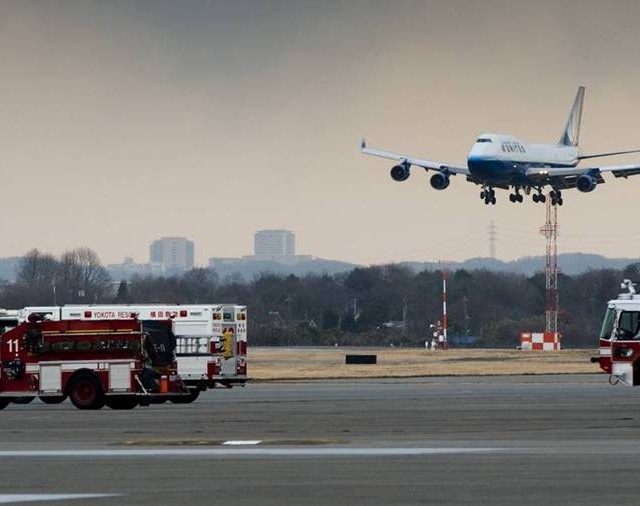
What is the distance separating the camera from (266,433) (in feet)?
96.5

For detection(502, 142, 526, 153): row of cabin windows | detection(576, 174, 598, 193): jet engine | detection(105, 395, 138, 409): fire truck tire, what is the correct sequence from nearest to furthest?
1. detection(105, 395, 138, 409): fire truck tire
2. detection(576, 174, 598, 193): jet engine
3. detection(502, 142, 526, 153): row of cabin windows

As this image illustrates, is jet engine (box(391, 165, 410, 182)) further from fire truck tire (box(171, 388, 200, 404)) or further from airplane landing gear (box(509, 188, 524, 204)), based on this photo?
fire truck tire (box(171, 388, 200, 404))

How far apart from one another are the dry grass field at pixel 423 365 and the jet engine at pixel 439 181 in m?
10.4

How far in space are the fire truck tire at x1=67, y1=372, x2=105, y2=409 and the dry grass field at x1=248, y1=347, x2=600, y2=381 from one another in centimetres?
2227

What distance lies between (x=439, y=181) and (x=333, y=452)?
81.1m

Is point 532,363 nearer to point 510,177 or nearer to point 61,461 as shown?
point 510,177

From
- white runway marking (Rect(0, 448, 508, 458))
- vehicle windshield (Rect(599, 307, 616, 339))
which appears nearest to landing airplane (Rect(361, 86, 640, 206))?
vehicle windshield (Rect(599, 307, 616, 339))

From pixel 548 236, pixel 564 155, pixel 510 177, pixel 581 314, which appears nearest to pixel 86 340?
pixel 510 177

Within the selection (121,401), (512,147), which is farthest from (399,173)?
(121,401)

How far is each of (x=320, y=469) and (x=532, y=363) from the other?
59.0m

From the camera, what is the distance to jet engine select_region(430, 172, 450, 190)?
10469 centimetres

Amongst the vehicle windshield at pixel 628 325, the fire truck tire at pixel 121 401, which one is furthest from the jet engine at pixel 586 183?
the fire truck tire at pixel 121 401

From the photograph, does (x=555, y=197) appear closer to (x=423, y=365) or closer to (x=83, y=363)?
(x=423, y=365)

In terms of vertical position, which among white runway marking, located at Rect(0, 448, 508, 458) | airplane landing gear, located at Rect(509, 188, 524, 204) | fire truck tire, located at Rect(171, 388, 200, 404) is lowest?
white runway marking, located at Rect(0, 448, 508, 458)
